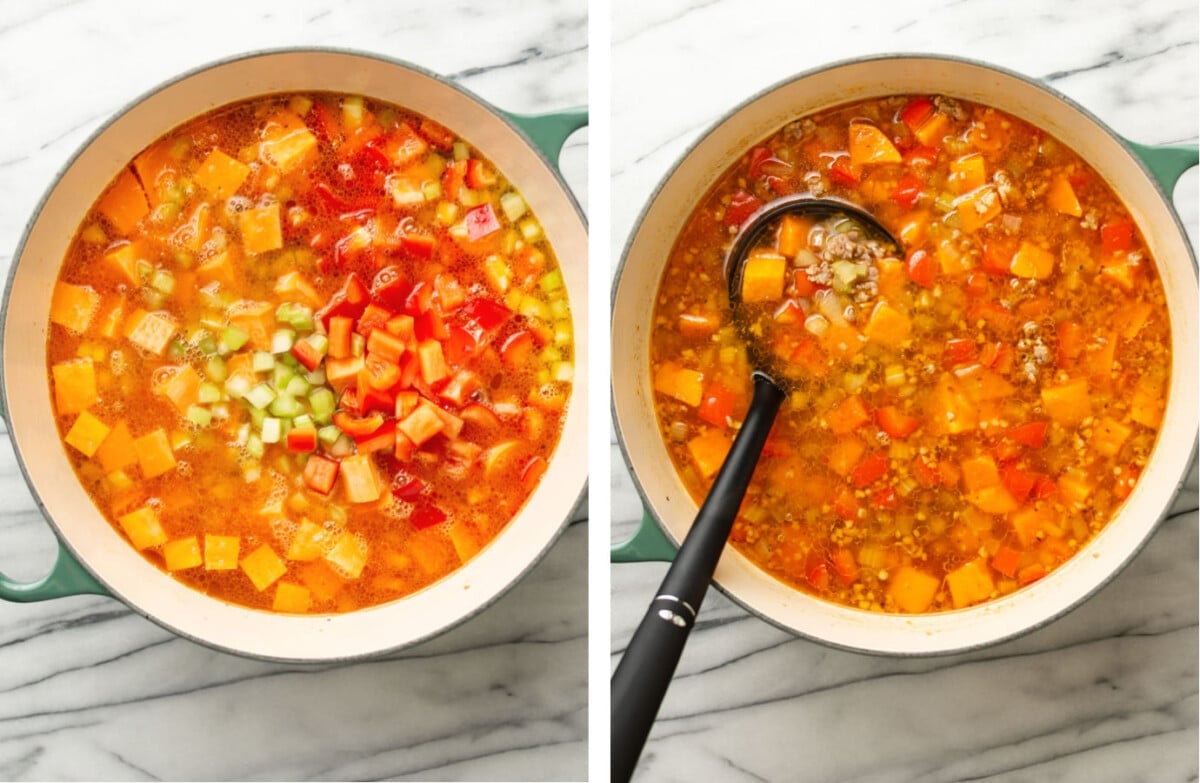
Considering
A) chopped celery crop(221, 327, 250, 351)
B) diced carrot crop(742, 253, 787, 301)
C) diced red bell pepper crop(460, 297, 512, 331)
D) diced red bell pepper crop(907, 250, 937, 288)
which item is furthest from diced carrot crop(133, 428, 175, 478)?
diced red bell pepper crop(907, 250, 937, 288)

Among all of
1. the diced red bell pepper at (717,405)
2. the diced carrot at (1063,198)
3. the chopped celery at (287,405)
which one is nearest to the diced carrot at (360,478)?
the chopped celery at (287,405)

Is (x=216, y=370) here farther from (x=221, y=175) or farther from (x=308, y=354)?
(x=221, y=175)

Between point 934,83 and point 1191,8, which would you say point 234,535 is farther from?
point 1191,8

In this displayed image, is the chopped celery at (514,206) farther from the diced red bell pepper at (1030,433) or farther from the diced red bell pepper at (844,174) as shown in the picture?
the diced red bell pepper at (1030,433)

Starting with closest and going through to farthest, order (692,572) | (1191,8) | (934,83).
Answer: (692,572) < (934,83) < (1191,8)

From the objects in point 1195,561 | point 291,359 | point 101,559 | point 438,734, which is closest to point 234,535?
point 101,559

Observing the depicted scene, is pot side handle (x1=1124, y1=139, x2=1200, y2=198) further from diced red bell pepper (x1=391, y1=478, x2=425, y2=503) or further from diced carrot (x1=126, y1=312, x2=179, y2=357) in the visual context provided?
diced carrot (x1=126, y1=312, x2=179, y2=357)

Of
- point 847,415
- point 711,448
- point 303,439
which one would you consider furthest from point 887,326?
point 303,439
